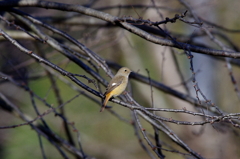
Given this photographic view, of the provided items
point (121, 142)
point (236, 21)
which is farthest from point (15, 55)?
point (236, 21)

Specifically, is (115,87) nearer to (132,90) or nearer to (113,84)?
(113,84)

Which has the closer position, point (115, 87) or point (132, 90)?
point (115, 87)

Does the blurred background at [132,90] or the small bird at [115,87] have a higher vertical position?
the blurred background at [132,90]

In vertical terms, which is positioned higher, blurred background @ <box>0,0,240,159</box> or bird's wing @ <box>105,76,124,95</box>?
blurred background @ <box>0,0,240,159</box>

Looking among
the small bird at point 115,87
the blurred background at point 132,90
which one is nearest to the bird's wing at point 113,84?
the small bird at point 115,87

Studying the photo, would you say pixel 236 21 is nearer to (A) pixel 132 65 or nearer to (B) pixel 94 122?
(A) pixel 132 65

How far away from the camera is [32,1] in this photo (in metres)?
3.10

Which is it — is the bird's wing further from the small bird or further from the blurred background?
the blurred background

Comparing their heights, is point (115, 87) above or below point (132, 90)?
below

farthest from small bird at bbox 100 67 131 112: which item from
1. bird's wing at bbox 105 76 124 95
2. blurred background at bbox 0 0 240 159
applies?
blurred background at bbox 0 0 240 159

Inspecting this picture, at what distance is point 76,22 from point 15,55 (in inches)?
64.3

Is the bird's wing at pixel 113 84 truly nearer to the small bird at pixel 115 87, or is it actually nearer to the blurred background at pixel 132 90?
the small bird at pixel 115 87

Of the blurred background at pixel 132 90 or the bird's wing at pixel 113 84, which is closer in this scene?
the bird's wing at pixel 113 84

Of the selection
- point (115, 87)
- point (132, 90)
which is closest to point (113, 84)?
point (115, 87)
